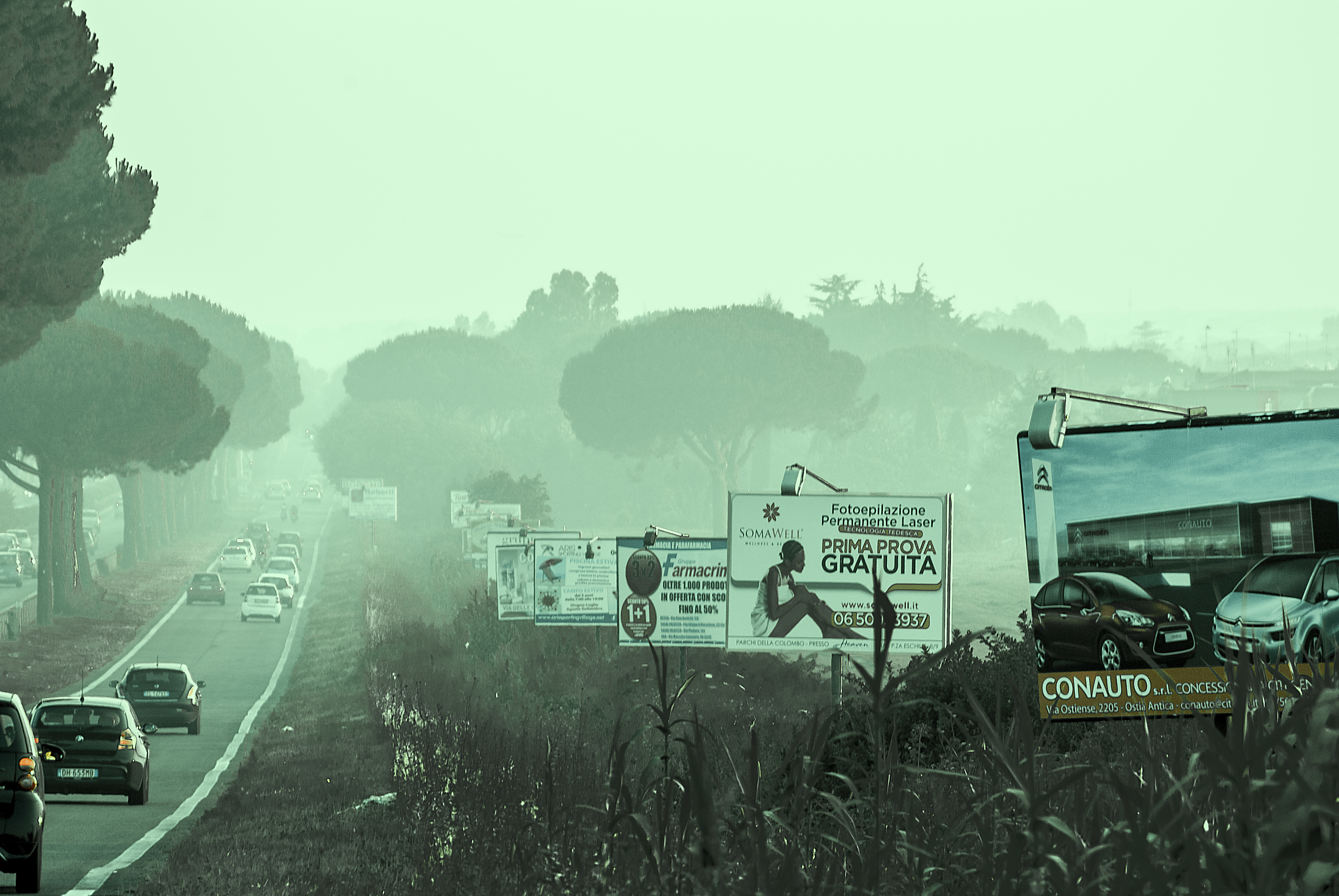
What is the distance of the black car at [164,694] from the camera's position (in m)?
28.0

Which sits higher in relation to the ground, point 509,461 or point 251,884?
point 509,461

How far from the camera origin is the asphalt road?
1552 cm

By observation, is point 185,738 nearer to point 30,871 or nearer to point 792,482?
point 792,482

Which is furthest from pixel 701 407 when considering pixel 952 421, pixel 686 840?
pixel 686 840

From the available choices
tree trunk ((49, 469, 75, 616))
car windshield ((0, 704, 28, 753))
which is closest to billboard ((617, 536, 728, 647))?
car windshield ((0, 704, 28, 753))

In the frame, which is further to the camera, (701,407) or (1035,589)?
(701,407)

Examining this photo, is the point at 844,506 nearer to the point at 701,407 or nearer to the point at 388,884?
the point at 388,884

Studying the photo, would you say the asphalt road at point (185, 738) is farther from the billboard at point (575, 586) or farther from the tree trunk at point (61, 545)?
the billboard at point (575, 586)

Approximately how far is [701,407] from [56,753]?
240ft

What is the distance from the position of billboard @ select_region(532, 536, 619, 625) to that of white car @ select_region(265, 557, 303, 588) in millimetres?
45277

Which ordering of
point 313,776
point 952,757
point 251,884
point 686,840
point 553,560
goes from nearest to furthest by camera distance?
point 686,840 → point 952,757 → point 251,884 → point 313,776 → point 553,560

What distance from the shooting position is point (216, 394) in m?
82.7

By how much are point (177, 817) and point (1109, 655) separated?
13200 mm

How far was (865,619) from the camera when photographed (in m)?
17.0
